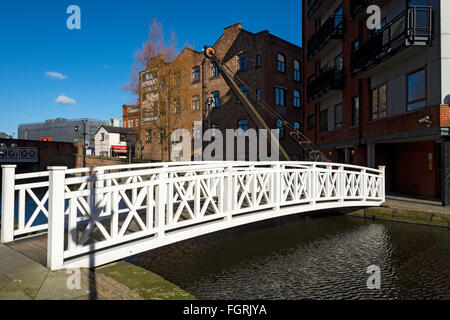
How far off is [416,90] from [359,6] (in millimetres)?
5956

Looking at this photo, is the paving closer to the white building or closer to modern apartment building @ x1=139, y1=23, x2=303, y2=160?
modern apartment building @ x1=139, y1=23, x2=303, y2=160

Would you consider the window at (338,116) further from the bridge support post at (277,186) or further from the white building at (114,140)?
the white building at (114,140)

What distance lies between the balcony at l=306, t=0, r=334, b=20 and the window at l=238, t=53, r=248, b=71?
254 inches

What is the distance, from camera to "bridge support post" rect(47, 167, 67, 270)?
4.27 metres

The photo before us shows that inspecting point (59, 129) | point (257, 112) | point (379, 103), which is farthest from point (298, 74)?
point (59, 129)

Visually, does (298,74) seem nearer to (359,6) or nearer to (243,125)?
(243,125)

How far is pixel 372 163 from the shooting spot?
15383 mm

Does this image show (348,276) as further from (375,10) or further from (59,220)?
(375,10)

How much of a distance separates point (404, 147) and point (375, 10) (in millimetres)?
7198

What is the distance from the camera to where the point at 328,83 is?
17984 mm

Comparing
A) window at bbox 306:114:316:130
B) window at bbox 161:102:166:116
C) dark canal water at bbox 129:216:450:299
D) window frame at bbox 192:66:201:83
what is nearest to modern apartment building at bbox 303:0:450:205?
window at bbox 306:114:316:130

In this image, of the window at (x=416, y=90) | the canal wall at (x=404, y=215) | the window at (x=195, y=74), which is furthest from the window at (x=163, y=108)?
the window at (x=416, y=90)

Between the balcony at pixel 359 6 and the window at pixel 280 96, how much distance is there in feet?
34.1
